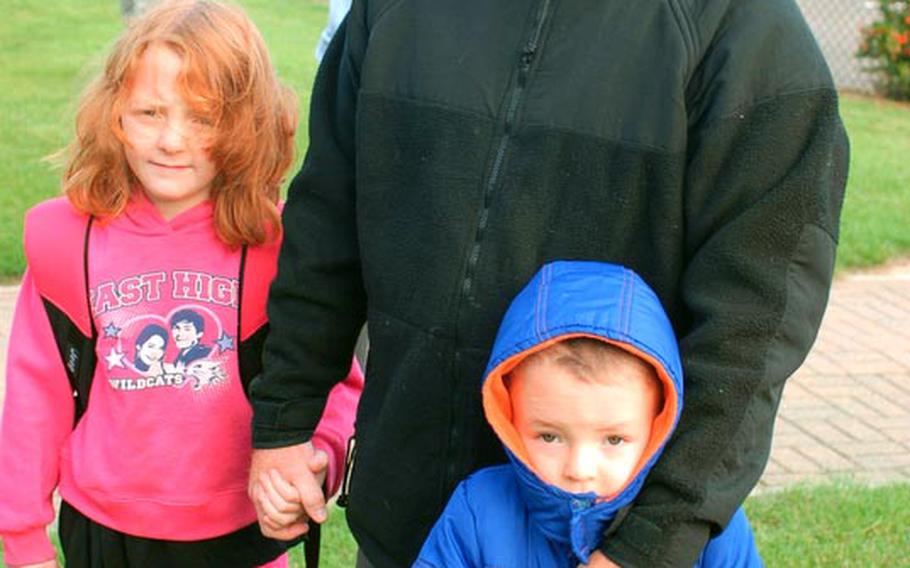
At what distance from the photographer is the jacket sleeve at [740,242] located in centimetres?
220

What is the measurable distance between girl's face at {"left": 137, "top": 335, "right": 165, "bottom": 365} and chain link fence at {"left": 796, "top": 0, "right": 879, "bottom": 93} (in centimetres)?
1196

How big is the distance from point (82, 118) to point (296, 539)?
3.23 ft

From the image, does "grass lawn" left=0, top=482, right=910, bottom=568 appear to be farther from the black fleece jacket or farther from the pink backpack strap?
the black fleece jacket

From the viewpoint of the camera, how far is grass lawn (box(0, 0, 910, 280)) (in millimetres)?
8312

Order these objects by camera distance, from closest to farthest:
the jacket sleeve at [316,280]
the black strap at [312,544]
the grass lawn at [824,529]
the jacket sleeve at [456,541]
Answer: the jacket sleeve at [456,541]
the jacket sleeve at [316,280]
the black strap at [312,544]
the grass lawn at [824,529]

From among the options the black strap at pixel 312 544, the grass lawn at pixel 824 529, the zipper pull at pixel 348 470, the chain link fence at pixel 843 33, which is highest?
the zipper pull at pixel 348 470

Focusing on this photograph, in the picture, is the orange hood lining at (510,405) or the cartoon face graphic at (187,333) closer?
the orange hood lining at (510,405)

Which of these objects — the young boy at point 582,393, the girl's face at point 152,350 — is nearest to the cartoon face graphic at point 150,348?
the girl's face at point 152,350

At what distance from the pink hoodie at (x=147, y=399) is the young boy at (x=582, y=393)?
2.58ft

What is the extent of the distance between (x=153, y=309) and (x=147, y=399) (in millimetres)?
183

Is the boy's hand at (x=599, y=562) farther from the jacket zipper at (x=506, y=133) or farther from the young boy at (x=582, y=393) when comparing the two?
the jacket zipper at (x=506, y=133)

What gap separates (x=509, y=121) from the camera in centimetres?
236

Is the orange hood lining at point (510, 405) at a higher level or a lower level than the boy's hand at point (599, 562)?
higher

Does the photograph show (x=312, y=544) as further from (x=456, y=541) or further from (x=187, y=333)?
(x=456, y=541)
